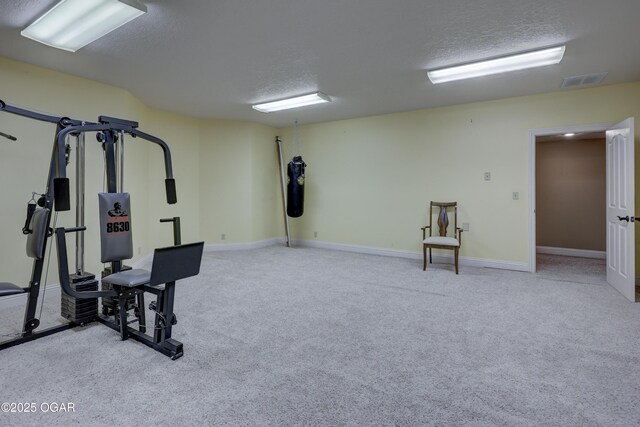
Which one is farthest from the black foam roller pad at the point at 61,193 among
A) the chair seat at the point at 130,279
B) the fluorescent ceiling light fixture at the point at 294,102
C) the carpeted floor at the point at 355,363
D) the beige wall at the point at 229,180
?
the beige wall at the point at 229,180

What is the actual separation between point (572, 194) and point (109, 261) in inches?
278

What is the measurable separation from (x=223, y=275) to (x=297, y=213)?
2.23 meters

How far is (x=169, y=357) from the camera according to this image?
2.20 m

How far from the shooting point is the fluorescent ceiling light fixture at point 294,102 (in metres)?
4.44

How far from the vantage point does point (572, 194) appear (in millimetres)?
5734

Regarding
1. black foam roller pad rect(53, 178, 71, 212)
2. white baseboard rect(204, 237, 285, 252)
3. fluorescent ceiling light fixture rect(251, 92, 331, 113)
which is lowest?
white baseboard rect(204, 237, 285, 252)

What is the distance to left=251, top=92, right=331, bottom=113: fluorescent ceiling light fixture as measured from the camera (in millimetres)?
4441

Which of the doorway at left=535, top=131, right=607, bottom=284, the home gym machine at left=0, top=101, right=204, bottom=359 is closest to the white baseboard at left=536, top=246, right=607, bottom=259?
the doorway at left=535, top=131, right=607, bottom=284

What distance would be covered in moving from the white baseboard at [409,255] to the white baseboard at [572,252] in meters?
1.96

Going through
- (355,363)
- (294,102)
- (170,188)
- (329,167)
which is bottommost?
(355,363)

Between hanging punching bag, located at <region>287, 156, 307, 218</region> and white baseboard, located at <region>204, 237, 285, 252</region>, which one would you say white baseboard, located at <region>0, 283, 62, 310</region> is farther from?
hanging punching bag, located at <region>287, 156, 307, 218</region>

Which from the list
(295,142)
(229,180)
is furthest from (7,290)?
(295,142)

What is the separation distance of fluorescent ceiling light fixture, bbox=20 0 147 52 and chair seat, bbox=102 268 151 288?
1.91 metres

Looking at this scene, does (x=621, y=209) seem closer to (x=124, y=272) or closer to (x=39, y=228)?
(x=124, y=272)
